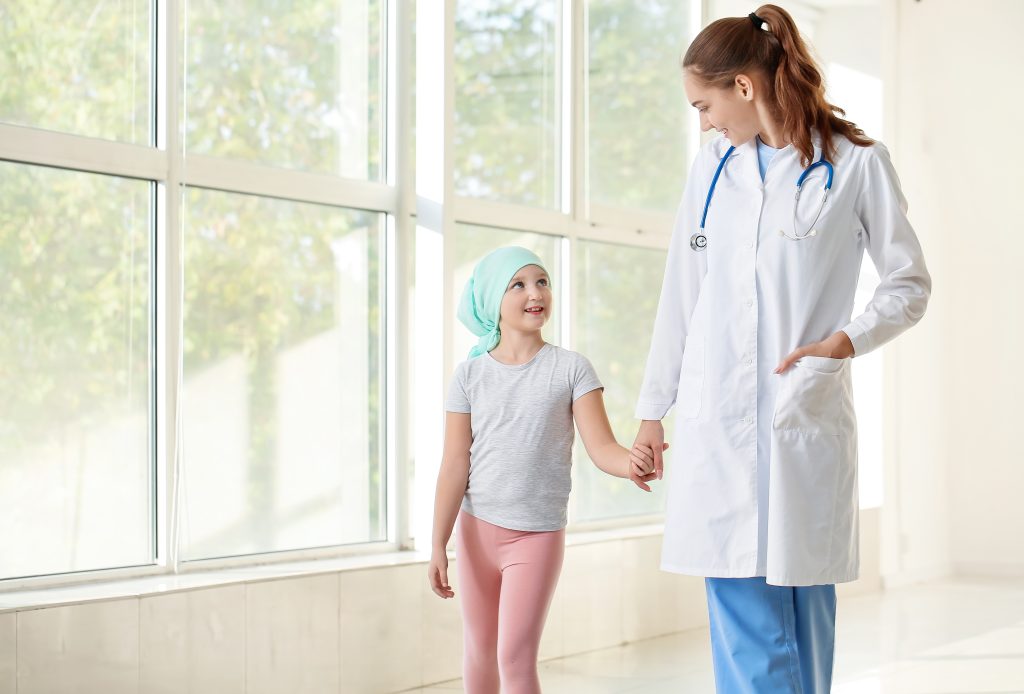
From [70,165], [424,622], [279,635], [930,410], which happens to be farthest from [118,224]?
[930,410]

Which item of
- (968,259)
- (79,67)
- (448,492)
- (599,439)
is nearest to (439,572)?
(448,492)

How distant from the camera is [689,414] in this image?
6.28ft

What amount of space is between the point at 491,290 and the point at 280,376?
136 cm

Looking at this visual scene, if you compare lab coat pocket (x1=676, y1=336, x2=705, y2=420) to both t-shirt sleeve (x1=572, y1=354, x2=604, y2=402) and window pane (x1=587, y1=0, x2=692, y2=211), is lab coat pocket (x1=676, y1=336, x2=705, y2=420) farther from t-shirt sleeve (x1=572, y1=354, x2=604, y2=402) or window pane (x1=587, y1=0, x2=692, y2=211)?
window pane (x1=587, y1=0, x2=692, y2=211)

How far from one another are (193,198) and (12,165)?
1.73ft

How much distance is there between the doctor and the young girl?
421 mm

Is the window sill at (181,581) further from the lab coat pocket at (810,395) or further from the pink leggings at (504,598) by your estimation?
the lab coat pocket at (810,395)

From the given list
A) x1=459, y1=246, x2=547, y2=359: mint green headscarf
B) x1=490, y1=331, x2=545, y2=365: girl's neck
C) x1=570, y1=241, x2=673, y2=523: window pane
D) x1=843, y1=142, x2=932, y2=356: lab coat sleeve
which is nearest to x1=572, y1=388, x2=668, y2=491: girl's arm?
x1=490, y1=331, x2=545, y2=365: girl's neck

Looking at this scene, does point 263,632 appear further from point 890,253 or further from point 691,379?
point 890,253

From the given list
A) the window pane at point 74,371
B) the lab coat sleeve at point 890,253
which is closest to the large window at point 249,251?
the window pane at point 74,371

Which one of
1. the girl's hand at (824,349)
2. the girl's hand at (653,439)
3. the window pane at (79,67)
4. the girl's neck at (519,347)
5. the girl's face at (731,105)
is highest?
the window pane at (79,67)

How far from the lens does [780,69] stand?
1854 mm

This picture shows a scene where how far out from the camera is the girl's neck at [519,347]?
8.08 ft

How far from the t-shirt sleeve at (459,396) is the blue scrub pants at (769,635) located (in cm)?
72
